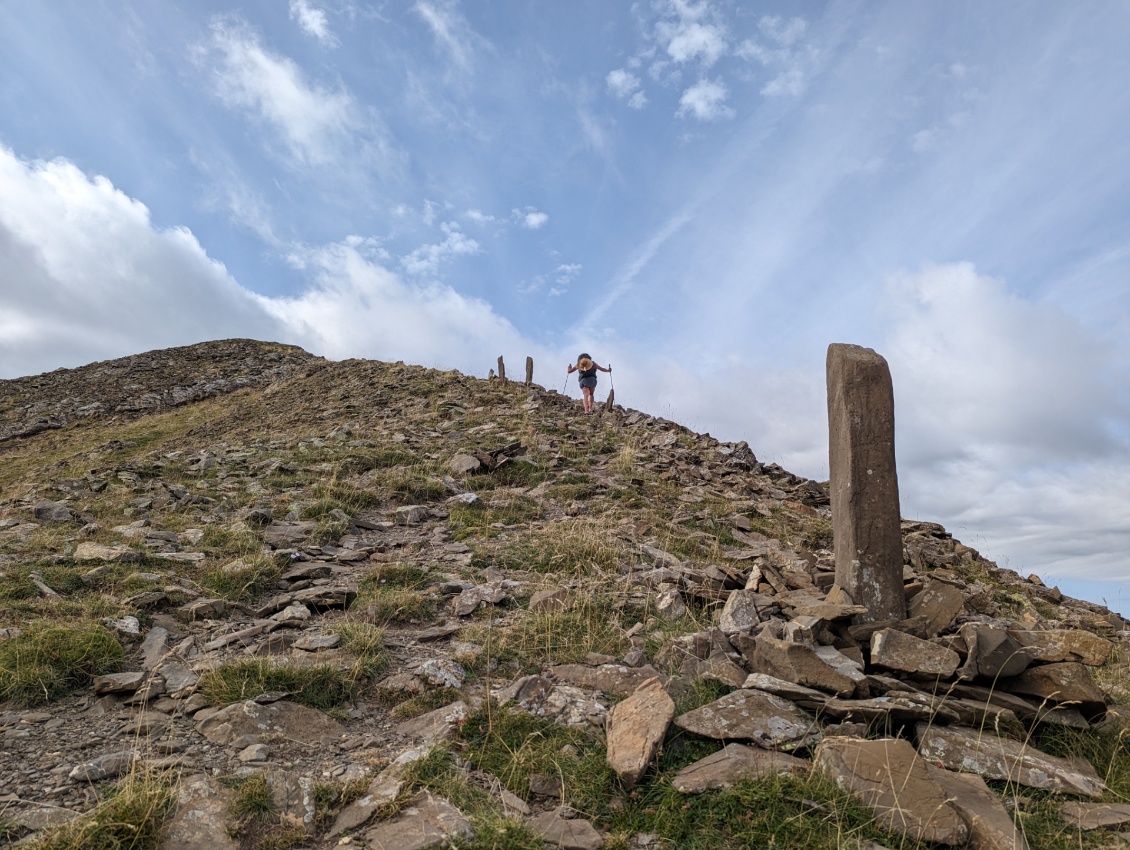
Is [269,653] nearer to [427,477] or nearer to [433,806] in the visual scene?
[433,806]

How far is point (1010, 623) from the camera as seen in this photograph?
23.5ft

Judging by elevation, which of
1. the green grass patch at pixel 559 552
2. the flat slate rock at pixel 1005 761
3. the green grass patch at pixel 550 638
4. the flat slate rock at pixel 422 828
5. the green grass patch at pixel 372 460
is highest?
the green grass patch at pixel 372 460

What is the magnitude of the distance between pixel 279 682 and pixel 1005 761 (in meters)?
4.83

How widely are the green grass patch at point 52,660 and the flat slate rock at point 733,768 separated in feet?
14.7

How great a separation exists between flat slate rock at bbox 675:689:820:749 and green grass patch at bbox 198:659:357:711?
8.30ft

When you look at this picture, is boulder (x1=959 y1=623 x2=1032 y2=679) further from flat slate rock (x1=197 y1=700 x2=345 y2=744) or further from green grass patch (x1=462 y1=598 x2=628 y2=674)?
flat slate rock (x1=197 y1=700 x2=345 y2=744)

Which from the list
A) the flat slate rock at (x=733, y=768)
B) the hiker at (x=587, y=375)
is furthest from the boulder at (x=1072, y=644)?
the hiker at (x=587, y=375)

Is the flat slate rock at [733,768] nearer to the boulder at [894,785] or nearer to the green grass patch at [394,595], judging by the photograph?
the boulder at [894,785]

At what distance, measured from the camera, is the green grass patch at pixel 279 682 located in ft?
15.9

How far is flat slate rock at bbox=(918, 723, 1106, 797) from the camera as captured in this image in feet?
13.1

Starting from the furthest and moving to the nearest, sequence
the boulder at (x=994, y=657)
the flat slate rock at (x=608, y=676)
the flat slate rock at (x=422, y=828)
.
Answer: the flat slate rock at (x=608, y=676)
the boulder at (x=994, y=657)
the flat slate rock at (x=422, y=828)

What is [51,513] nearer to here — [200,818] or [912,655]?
[200,818]

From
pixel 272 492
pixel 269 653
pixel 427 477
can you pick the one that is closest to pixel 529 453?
pixel 427 477

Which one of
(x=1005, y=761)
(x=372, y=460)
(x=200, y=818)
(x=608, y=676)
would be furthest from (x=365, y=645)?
(x=372, y=460)
